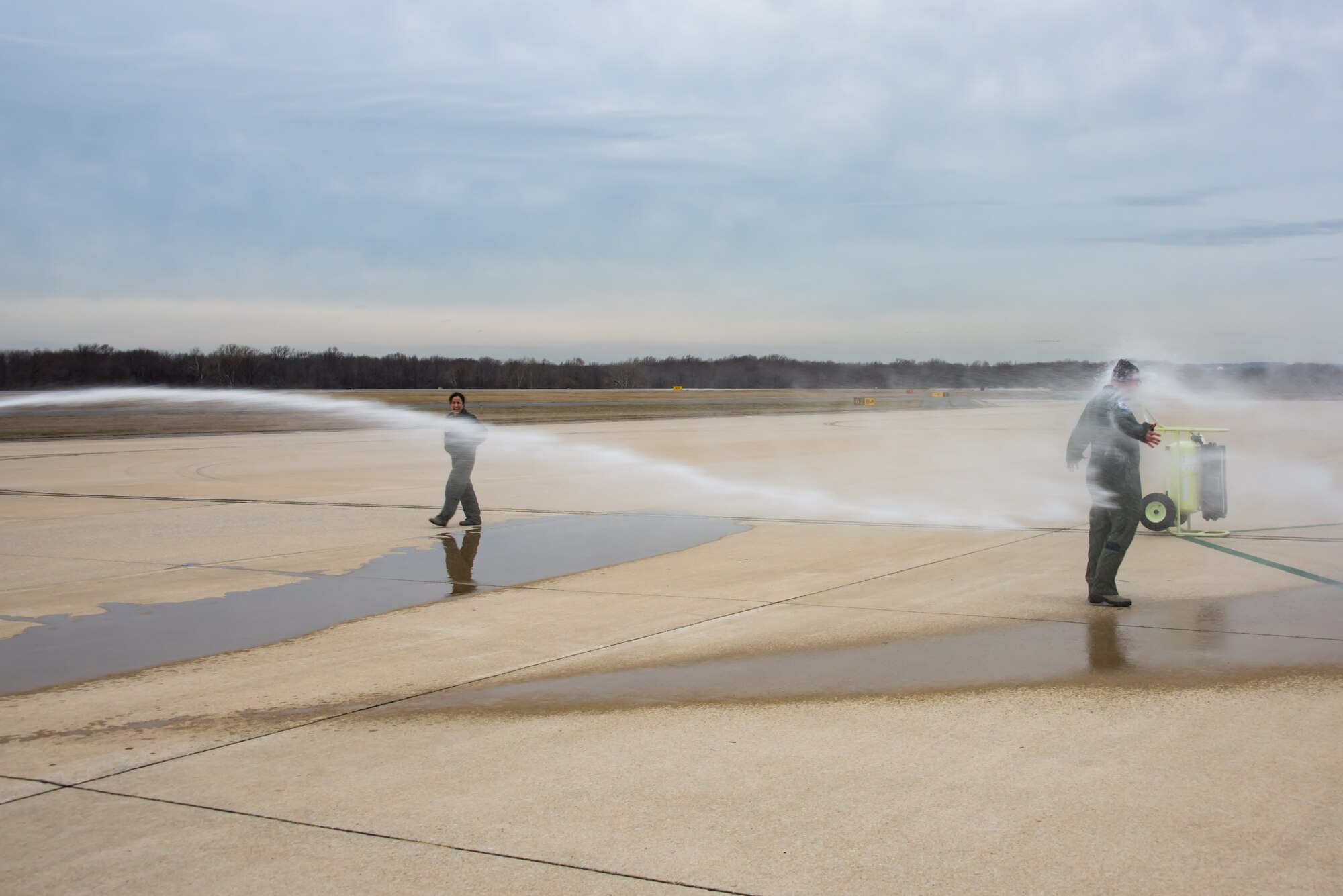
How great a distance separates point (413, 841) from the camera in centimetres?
412

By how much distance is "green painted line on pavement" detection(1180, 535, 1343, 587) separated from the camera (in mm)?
9484

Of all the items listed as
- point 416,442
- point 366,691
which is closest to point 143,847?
point 366,691

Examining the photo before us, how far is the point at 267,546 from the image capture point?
39.9ft

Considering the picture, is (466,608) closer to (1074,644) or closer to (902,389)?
(1074,644)

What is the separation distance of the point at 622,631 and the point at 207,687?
→ 2.74 m

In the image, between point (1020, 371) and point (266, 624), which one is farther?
point (1020, 371)

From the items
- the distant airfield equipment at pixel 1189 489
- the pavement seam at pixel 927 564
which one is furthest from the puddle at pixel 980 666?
Answer: the distant airfield equipment at pixel 1189 489

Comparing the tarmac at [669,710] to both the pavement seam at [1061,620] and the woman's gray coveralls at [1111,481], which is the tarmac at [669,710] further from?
the woman's gray coveralls at [1111,481]

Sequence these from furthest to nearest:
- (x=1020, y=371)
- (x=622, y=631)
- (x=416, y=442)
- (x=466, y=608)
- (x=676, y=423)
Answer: (x=1020, y=371) → (x=676, y=423) → (x=416, y=442) → (x=466, y=608) → (x=622, y=631)

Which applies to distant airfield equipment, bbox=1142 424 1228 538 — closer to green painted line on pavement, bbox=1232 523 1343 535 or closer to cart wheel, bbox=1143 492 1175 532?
cart wheel, bbox=1143 492 1175 532

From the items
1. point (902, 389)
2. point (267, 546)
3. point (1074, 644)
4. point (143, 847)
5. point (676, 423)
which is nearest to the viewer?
point (143, 847)

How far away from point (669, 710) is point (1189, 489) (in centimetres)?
866

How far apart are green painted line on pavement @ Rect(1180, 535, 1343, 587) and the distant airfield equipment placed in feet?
0.92

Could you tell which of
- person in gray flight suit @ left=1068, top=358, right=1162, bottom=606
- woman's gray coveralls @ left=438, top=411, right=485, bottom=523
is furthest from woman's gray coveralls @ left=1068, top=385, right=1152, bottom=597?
woman's gray coveralls @ left=438, top=411, right=485, bottom=523
